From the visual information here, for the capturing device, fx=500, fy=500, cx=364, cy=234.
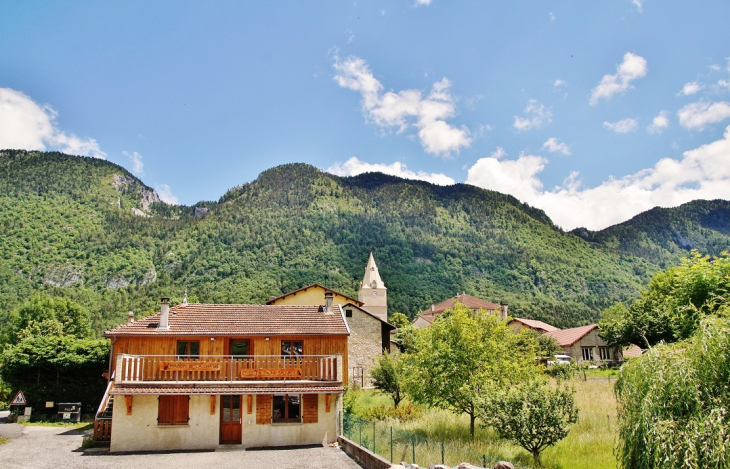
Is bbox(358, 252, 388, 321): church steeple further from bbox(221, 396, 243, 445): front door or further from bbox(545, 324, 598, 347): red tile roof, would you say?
bbox(221, 396, 243, 445): front door

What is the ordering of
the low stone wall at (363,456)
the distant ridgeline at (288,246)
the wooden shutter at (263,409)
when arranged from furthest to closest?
1. the distant ridgeline at (288,246)
2. the wooden shutter at (263,409)
3. the low stone wall at (363,456)

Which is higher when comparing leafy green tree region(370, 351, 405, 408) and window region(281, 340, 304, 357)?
window region(281, 340, 304, 357)

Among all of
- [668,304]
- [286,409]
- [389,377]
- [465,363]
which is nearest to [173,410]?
[286,409]

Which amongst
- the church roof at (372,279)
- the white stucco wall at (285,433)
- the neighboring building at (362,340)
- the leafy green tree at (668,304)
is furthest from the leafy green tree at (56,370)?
the church roof at (372,279)

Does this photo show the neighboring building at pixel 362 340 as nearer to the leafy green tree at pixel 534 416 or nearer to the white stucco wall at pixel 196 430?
the white stucco wall at pixel 196 430

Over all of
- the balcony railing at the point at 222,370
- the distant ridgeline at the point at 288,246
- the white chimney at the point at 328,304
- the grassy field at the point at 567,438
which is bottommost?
the grassy field at the point at 567,438

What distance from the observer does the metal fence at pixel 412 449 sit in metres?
Answer: 14.0

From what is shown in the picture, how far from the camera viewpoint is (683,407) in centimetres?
966

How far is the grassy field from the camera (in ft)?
55.6

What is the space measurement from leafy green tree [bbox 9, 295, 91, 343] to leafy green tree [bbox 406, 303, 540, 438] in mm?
53164

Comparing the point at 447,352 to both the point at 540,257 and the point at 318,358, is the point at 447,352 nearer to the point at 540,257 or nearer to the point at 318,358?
the point at 318,358

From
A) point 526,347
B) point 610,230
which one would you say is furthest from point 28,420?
point 610,230

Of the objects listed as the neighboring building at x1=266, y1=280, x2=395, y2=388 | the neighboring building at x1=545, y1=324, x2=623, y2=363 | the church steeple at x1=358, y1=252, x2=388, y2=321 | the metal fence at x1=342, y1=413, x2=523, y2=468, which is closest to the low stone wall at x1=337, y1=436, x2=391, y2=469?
the metal fence at x1=342, y1=413, x2=523, y2=468

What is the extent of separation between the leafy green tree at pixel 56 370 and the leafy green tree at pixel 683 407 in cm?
3107
